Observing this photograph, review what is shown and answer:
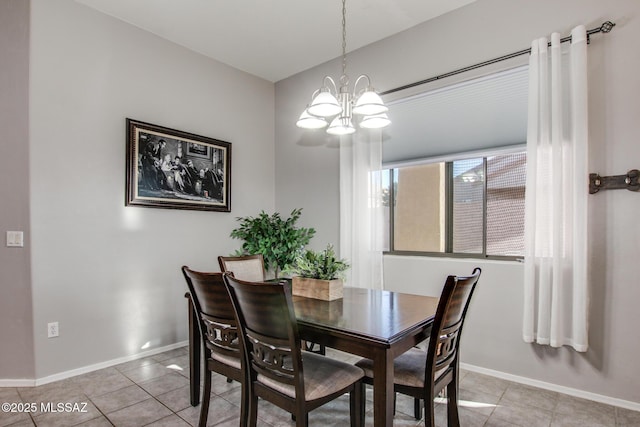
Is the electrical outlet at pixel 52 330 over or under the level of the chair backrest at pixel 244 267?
under

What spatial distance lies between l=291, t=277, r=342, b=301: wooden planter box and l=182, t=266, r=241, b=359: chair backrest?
51 cm

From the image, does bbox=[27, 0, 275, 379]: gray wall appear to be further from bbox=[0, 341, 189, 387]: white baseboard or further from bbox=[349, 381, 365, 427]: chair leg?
bbox=[349, 381, 365, 427]: chair leg

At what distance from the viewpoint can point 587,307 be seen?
2307 millimetres

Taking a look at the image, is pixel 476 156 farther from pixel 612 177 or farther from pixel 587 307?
pixel 587 307

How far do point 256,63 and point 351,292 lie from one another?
285 centimetres

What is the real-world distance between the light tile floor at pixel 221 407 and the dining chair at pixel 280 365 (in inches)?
22.4

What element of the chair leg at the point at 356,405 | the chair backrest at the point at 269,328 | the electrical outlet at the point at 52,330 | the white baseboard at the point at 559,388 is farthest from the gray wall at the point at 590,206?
the electrical outlet at the point at 52,330

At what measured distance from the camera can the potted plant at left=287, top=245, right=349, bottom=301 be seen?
6.98ft

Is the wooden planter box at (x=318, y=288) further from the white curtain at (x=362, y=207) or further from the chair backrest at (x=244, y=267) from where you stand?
the white curtain at (x=362, y=207)

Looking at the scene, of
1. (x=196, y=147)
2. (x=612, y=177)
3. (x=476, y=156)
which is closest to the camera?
(x=612, y=177)

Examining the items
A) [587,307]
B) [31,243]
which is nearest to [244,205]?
[31,243]

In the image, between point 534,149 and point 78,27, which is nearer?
Result: point 534,149

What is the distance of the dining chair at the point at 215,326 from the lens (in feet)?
5.80

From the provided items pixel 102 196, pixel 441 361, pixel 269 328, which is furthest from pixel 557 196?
pixel 102 196
